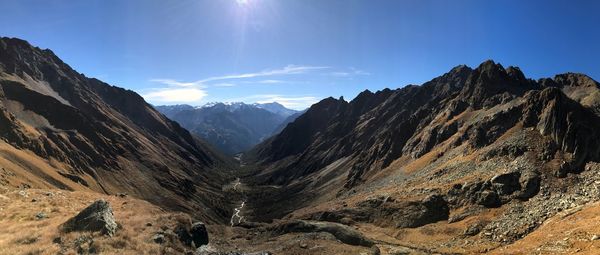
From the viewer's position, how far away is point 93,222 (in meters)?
31.8

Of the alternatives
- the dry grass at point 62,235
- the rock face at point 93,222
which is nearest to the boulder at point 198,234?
the dry grass at point 62,235

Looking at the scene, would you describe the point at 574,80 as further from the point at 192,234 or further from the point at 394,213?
the point at 192,234

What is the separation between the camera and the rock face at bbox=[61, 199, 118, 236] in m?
31.5

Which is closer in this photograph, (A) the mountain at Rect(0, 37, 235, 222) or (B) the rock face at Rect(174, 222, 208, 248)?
(B) the rock face at Rect(174, 222, 208, 248)

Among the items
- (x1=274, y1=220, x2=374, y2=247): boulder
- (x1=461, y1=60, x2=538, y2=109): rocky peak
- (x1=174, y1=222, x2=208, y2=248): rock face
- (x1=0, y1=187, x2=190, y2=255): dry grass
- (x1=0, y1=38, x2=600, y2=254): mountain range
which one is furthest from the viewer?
(x1=461, y1=60, x2=538, y2=109): rocky peak

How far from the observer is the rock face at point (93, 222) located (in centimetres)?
3153

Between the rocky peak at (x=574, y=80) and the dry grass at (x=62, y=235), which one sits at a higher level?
the rocky peak at (x=574, y=80)

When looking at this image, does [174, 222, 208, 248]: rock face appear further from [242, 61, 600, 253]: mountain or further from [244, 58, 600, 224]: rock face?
[244, 58, 600, 224]: rock face

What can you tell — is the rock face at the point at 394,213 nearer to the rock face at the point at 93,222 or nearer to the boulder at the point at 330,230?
the boulder at the point at 330,230

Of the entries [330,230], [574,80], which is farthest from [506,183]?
[574,80]

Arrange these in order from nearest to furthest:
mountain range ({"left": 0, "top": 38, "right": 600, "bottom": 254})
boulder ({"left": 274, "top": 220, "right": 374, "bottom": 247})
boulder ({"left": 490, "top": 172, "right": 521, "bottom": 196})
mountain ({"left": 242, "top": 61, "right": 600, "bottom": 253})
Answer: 1. mountain range ({"left": 0, "top": 38, "right": 600, "bottom": 254})
2. boulder ({"left": 274, "top": 220, "right": 374, "bottom": 247})
3. mountain ({"left": 242, "top": 61, "right": 600, "bottom": 253})
4. boulder ({"left": 490, "top": 172, "right": 521, "bottom": 196})

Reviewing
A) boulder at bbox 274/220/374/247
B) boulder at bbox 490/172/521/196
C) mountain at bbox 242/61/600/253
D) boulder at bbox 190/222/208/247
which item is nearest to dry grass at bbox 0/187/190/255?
boulder at bbox 190/222/208/247

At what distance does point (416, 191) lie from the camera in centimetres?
8756

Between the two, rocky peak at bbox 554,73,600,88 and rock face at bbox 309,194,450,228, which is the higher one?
rocky peak at bbox 554,73,600,88
